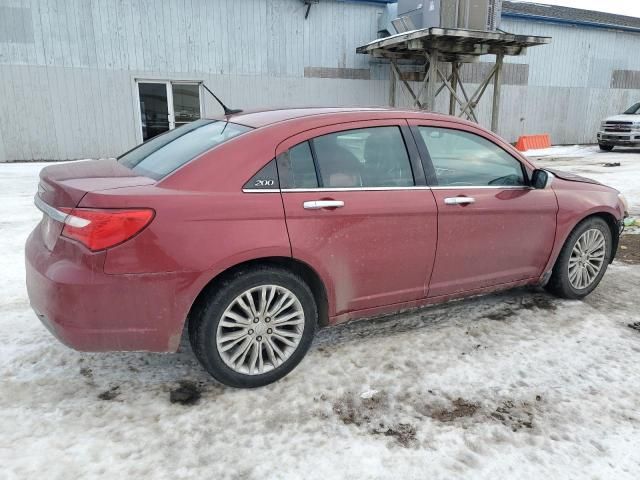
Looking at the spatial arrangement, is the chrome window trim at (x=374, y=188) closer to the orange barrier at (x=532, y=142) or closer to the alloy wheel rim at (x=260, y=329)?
the alloy wheel rim at (x=260, y=329)

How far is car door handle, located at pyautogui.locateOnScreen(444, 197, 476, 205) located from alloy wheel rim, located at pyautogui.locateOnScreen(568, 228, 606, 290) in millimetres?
1278

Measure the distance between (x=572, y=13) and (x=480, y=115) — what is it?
24.2ft

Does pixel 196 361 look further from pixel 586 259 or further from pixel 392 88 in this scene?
pixel 392 88

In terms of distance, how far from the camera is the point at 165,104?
47.6 feet

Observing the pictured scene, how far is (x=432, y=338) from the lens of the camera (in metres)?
3.55

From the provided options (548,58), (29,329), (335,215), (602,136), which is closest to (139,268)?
(335,215)

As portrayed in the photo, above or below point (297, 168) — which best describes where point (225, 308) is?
below

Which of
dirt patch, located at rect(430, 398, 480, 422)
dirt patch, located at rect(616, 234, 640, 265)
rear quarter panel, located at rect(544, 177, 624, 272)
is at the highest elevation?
rear quarter panel, located at rect(544, 177, 624, 272)

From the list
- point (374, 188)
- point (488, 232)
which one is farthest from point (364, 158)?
point (488, 232)

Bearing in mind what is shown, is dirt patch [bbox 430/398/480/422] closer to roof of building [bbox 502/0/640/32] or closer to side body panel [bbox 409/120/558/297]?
side body panel [bbox 409/120/558/297]

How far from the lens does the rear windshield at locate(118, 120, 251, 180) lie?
9.52 feet

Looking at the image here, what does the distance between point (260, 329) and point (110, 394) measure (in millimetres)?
919

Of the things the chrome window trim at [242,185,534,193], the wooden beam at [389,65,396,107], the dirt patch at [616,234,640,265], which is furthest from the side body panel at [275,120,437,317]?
the wooden beam at [389,65,396,107]

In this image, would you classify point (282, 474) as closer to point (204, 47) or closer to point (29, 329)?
point (29, 329)
